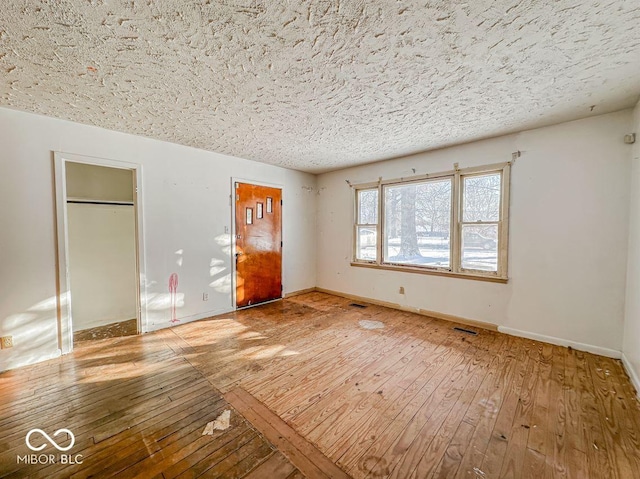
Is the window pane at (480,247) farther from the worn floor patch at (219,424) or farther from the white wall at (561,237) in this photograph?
the worn floor patch at (219,424)

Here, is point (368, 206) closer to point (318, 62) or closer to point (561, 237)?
point (561, 237)

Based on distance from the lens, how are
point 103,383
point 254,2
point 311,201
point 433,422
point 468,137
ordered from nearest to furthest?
1. point 254,2
2. point 433,422
3. point 103,383
4. point 468,137
5. point 311,201

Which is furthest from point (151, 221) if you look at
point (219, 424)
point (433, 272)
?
point (433, 272)

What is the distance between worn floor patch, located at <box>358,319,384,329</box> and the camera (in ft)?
11.7

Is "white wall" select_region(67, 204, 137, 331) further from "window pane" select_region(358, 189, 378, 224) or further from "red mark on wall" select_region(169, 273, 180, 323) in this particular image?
"window pane" select_region(358, 189, 378, 224)

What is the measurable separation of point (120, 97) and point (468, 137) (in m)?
3.93

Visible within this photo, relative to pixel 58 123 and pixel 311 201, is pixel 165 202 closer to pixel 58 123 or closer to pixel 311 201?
pixel 58 123

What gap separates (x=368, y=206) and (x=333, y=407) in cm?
356

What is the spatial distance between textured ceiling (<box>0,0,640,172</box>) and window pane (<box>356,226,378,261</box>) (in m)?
2.14

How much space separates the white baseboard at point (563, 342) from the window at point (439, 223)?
68 centimetres

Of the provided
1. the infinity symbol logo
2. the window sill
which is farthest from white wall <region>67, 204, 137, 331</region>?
the window sill

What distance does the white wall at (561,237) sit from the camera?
2.67 m

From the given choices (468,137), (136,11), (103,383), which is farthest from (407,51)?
(103,383)

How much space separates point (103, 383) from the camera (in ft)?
7.42
